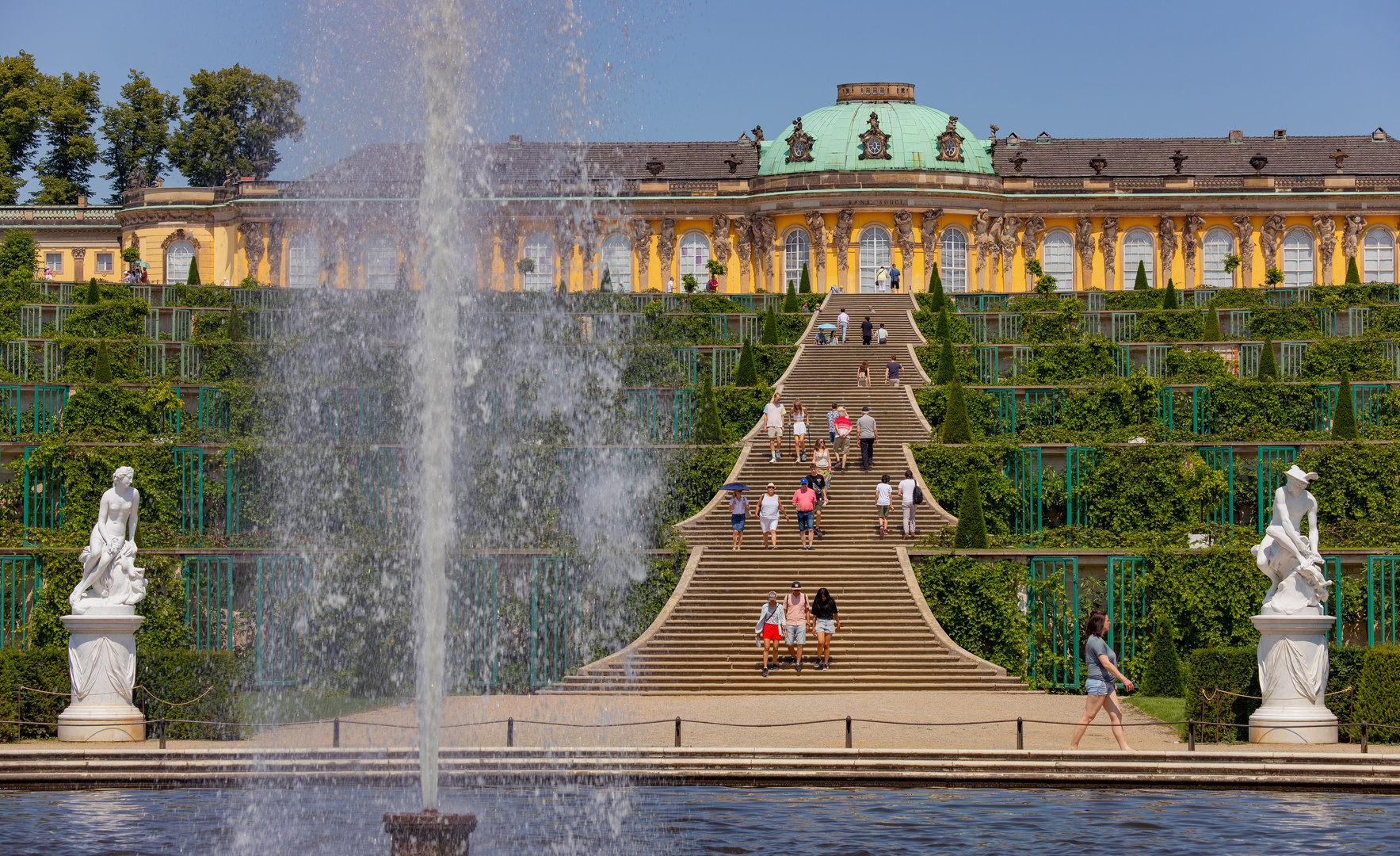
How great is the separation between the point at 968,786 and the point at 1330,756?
3406 mm

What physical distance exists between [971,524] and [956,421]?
18.4 feet

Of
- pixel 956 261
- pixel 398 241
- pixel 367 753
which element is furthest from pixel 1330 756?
pixel 956 261

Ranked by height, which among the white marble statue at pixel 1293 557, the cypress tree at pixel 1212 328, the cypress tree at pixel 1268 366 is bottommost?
the white marble statue at pixel 1293 557

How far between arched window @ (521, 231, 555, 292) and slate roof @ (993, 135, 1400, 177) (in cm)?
1662

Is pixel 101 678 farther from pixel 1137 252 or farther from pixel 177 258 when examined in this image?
pixel 1137 252

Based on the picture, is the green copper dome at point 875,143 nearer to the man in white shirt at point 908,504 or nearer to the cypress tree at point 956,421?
the cypress tree at point 956,421

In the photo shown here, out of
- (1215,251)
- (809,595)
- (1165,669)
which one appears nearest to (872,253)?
(1215,251)

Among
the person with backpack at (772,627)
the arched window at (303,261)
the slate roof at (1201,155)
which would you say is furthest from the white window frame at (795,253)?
the person with backpack at (772,627)

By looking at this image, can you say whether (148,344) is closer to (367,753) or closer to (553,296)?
(553,296)

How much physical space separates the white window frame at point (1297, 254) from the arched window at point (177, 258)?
129 feet

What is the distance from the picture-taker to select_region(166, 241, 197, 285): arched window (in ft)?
225

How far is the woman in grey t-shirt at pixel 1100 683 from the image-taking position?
61.4ft

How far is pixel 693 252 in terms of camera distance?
223ft

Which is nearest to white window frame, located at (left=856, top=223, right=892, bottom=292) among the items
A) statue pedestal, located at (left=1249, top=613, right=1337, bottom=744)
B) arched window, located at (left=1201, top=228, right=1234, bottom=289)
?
arched window, located at (left=1201, top=228, right=1234, bottom=289)
